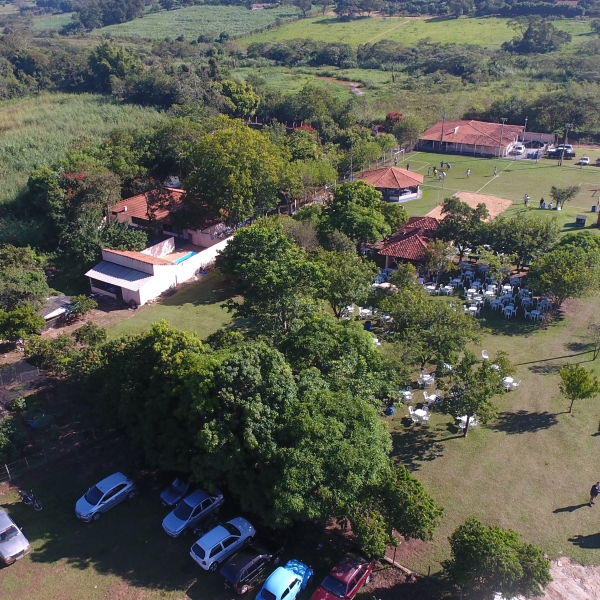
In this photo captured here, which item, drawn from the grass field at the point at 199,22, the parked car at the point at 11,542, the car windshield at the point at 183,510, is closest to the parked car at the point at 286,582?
the car windshield at the point at 183,510

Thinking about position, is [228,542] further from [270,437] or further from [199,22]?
[199,22]

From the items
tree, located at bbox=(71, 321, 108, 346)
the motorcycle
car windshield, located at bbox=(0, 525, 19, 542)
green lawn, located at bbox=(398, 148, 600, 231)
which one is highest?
tree, located at bbox=(71, 321, 108, 346)

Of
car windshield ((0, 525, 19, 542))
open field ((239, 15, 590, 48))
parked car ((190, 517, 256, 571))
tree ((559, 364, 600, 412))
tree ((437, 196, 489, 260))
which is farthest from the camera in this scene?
Result: open field ((239, 15, 590, 48))

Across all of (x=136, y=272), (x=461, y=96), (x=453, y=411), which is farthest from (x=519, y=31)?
(x=453, y=411)

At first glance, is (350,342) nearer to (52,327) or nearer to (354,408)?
(354,408)

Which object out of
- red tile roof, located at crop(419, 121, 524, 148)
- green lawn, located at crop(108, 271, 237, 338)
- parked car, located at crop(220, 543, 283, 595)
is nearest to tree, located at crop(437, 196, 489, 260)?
green lawn, located at crop(108, 271, 237, 338)

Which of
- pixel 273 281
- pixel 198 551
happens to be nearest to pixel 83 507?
pixel 198 551

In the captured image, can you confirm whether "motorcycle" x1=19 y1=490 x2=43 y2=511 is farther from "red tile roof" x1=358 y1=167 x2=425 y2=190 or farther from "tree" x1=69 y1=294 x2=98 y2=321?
"red tile roof" x1=358 y1=167 x2=425 y2=190
